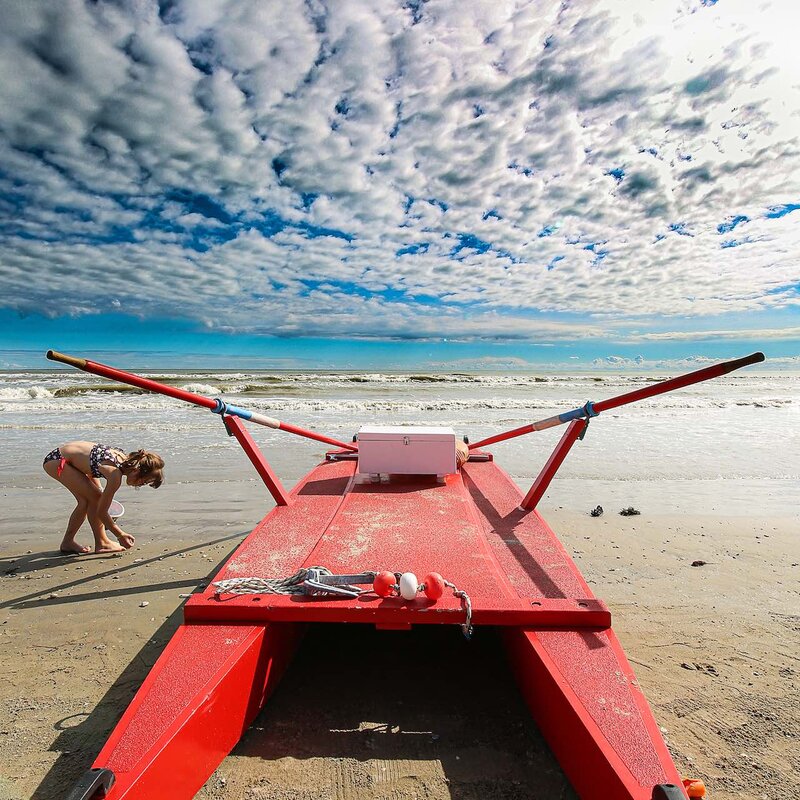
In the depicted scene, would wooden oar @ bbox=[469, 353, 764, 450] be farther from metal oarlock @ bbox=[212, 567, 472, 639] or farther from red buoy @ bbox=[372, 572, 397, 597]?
red buoy @ bbox=[372, 572, 397, 597]

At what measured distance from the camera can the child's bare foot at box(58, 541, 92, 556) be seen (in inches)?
191

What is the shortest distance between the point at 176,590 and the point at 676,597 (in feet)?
12.9

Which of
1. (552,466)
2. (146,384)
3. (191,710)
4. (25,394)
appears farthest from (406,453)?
(25,394)

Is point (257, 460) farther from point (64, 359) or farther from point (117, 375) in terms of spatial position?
point (64, 359)

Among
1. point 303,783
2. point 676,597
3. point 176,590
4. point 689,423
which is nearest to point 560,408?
point 689,423

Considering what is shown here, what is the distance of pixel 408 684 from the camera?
2717 mm

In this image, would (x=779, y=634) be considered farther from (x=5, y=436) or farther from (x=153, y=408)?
(x=153, y=408)

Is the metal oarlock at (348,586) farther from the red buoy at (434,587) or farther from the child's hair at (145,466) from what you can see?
the child's hair at (145,466)

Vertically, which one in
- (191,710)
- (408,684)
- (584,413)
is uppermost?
(584,413)

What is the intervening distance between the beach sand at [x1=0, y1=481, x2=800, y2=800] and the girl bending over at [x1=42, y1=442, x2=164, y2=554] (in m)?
0.27

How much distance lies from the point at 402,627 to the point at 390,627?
6cm

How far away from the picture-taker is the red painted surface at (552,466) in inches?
168

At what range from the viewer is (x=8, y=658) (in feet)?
10.2

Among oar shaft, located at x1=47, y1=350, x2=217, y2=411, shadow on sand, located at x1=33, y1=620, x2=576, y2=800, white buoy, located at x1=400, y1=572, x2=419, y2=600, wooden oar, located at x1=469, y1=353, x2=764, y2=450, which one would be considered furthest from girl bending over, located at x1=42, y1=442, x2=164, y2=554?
wooden oar, located at x1=469, y1=353, x2=764, y2=450
